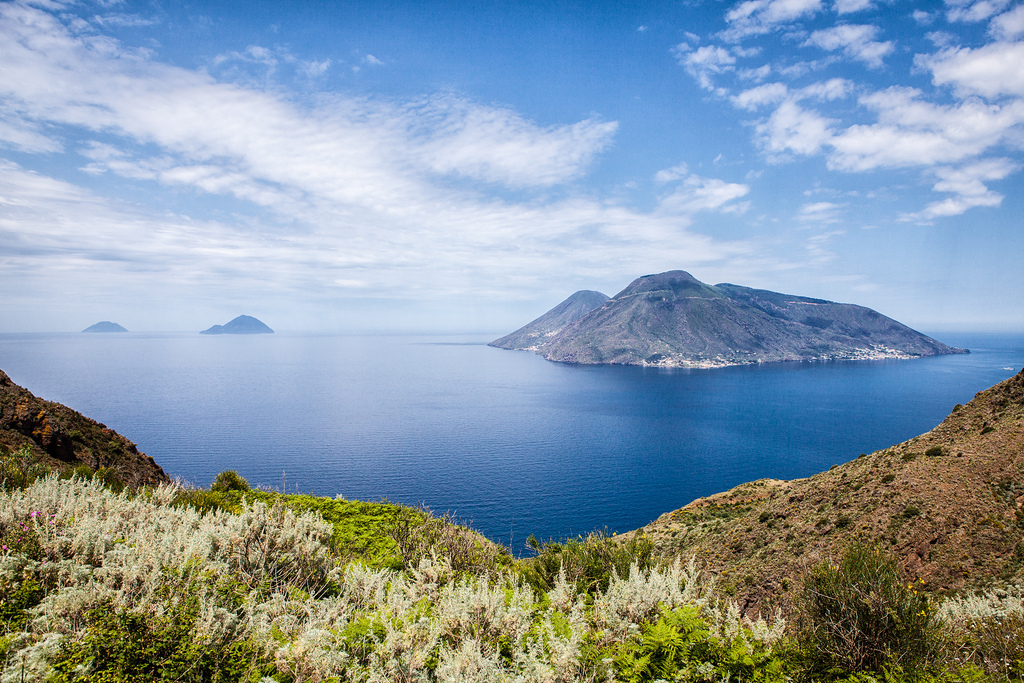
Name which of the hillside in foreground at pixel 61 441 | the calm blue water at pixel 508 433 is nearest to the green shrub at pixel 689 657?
the hillside in foreground at pixel 61 441

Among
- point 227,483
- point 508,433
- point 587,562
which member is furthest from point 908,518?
point 508,433

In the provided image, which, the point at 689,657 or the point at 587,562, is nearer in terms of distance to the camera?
the point at 689,657

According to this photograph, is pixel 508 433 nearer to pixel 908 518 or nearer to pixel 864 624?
pixel 908 518

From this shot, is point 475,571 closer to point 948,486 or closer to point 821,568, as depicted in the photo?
point 821,568

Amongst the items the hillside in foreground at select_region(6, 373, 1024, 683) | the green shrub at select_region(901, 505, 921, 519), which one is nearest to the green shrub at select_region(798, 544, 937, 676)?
the hillside in foreground at select_region(6, 373, 1024, 683)

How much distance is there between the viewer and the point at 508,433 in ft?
305

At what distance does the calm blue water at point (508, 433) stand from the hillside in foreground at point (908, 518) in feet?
69.0

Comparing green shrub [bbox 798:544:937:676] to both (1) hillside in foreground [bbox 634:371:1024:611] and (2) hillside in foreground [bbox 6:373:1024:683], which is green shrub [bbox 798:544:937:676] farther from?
(1) hillside in foreground [bbox 634:371:1024:611]

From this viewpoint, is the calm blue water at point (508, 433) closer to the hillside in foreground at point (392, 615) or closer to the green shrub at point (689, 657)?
the hillside in foreground at point (392, 615)

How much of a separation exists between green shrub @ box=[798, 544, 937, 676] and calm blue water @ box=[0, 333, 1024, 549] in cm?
3934

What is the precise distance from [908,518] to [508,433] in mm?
72239

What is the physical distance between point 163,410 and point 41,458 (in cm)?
10503

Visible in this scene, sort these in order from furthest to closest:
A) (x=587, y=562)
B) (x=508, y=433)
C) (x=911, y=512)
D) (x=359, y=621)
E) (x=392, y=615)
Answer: (x=508, y=433), (x=911, y=512), (x=587, y=562), (x=392, y=615), (x=359, y=621)

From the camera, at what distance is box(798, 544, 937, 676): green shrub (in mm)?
8070
